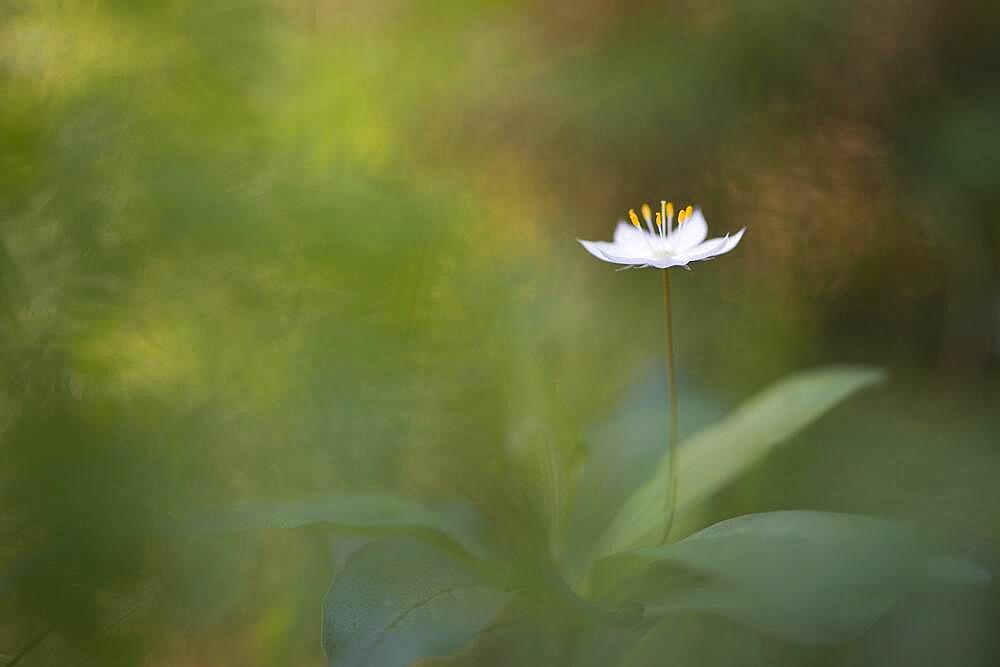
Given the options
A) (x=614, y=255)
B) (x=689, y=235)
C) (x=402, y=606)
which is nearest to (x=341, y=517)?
(x=402, y=606)

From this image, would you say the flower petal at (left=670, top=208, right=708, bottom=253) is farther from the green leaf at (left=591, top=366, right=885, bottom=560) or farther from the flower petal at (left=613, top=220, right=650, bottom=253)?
the green leaf at (left=591, top=366, right=885, bottom=560)

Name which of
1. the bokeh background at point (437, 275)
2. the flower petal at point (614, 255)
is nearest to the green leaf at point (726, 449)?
the bokeh background at point (437, 275)

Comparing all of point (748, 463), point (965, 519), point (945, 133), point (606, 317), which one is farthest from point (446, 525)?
point (945, 133)

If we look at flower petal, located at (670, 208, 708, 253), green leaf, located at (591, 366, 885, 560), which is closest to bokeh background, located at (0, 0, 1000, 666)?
green leaf, located at (591, 366, 885, 560)

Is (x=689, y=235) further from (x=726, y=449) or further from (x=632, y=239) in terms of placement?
(x=726, y=449)

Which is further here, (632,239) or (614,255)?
(632,239)

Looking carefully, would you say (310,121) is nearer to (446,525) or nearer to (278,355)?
(278,355)
